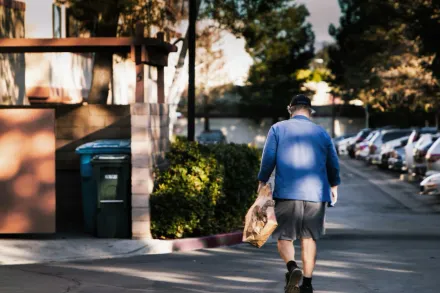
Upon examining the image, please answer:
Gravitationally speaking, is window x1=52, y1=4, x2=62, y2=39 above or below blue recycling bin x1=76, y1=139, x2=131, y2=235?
above

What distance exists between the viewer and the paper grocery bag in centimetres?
932

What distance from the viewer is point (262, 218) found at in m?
9.36

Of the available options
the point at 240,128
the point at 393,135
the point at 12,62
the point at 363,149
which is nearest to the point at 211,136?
the point at 363,149

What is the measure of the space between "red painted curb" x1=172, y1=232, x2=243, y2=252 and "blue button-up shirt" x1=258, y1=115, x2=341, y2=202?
17.7ft

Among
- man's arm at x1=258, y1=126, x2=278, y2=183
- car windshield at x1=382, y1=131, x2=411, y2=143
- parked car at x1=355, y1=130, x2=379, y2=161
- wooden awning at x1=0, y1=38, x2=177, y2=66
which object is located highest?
wooden awning at x1=0, y1=38, x2=177, y2=66

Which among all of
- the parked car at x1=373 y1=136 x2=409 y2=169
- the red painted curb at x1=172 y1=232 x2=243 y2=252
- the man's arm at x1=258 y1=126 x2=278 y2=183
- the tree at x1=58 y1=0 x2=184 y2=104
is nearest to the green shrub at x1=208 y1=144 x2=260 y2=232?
the red painted curb at x1=172 y1=232 x2=243 y2=252

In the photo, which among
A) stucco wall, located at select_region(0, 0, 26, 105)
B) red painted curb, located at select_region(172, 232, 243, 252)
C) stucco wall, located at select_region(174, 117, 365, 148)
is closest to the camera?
red painted curb, located at select_region(172, 232, 243, 252)

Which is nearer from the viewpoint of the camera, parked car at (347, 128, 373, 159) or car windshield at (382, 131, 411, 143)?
car windshield at (382, 131, 411, 143)

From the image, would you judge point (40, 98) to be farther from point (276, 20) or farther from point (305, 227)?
point (305, 227)

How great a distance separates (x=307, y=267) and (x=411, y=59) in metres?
53.3

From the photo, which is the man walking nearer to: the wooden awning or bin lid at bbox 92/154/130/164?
bin lid at bbox 92/154/130/164

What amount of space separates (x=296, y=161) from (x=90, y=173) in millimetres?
6634

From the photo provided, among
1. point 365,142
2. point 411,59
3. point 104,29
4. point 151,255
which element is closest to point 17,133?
point 151,255

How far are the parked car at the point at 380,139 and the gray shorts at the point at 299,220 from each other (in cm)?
3249
